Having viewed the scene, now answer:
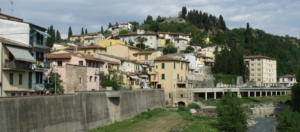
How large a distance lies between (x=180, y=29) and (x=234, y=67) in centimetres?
6720

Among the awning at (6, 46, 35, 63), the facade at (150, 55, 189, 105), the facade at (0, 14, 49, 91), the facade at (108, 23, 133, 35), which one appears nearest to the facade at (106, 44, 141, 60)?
the facade at (150, 55, 189, 105)

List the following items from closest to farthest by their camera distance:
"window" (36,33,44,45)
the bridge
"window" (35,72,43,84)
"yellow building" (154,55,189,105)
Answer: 1. "window" (35,72,43,84)
2. "window" (36,33,44,45)
3. "yellow building" (154,55,189,105)
4. the bridge

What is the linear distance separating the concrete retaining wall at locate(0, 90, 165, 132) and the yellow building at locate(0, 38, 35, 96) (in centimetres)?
626

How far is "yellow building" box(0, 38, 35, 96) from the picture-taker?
3438 cm

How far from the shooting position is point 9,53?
35625 millimetres

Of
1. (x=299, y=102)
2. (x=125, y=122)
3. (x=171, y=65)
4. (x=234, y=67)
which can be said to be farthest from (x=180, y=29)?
(x=125, y=122)

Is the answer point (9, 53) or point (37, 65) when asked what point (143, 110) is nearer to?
point (37, 65)

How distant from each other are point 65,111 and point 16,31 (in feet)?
41.4

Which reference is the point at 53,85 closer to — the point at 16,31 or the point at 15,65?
the point at 16,31

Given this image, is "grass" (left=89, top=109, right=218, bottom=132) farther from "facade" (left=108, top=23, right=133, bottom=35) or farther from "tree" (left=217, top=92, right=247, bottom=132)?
"facade" (left=108, top=23, right=133, bottom=35)

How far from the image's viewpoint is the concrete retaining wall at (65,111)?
25.4 metres

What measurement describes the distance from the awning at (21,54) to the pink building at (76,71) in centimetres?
526

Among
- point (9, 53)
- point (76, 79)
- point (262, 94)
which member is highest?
point (9, 53)

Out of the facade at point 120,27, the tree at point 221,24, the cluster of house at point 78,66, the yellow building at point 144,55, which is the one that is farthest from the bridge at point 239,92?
the tree at point 221,24
